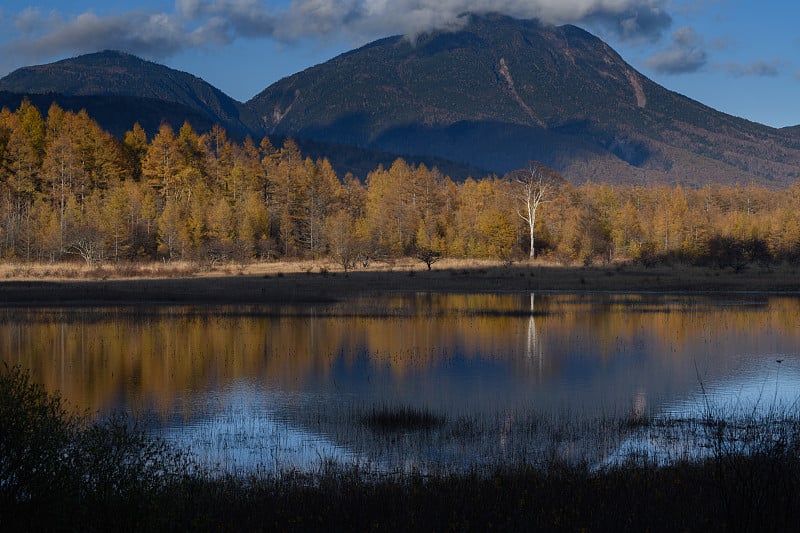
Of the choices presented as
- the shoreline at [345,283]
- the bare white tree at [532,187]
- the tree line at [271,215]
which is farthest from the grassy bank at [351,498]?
the bare white tree at [532,187]

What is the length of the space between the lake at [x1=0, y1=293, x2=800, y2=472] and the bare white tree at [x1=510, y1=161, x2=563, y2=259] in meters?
56.5

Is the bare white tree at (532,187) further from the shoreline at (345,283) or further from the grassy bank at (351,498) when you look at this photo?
the grassy bank at (351,498)

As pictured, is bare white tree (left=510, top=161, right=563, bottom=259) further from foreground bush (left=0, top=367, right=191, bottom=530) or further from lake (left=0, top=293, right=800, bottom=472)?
foreground bush (left=0, top=367, right=191, bottom=530)

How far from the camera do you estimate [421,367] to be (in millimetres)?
Result: 24766

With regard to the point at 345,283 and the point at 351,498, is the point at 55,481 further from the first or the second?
the point at 345,283

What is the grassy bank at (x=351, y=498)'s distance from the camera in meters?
8.52

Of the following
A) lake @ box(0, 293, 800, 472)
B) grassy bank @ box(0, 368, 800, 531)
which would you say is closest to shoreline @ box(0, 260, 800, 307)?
lake @ box(0, 293, 800, 472)

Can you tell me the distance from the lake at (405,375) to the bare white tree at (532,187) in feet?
185

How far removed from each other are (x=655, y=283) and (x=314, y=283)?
26044 mm

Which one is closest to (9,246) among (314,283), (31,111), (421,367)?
(31,111)

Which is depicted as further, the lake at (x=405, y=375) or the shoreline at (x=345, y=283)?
the shoreline at (x=345, y=283)

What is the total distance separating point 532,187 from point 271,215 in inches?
1339

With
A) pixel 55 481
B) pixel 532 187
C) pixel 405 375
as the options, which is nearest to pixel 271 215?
pixel 532 187

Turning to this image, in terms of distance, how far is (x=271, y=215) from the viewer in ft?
347
